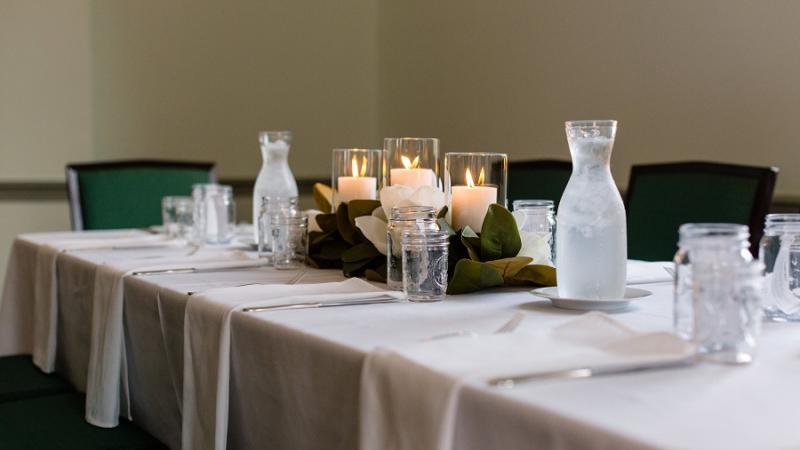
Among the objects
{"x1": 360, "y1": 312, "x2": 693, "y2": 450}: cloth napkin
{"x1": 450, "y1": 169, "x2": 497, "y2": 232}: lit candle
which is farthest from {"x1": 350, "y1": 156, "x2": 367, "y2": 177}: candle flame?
{"x1": 360, "y1": 312, "x2": 693, "y2": 450}: cloth napkin

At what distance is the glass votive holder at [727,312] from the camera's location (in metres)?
0.95

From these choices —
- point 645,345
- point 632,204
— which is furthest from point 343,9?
point 645,345

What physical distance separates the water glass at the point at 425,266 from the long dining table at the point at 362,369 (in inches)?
1.4

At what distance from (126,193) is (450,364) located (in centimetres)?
247

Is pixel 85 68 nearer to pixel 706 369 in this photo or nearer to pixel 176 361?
pixel 176 361

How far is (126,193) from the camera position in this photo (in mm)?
3229

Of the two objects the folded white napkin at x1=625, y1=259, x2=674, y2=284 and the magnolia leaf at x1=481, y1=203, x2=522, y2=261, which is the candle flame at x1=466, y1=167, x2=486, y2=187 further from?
the folded white napkin at x1=625, y1=259, x2=674, y2=284

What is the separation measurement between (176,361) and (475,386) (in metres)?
0.77

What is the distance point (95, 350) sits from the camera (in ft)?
5.77

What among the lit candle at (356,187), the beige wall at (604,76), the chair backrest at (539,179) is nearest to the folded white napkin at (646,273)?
the lit candle at (356,187)

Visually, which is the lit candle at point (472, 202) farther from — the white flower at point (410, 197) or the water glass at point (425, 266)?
the water glass at point (425, 266)

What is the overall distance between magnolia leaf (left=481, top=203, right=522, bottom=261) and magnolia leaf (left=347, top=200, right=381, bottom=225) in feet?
0.90

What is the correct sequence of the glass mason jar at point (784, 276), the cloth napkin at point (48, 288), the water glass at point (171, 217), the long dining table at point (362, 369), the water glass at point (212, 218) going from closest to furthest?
the long dining table at point (362, 369)
the glass mason jar at point (784, 276)
the cloth napkin at point (48, 288)
the water glass at point (212, 218)
the water glass at point (171, 217)

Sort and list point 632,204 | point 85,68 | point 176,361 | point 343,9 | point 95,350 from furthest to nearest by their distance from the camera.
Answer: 1. point 343,9
2. point 85,68
3. point 632,204
4. point 95,350
5. point 176,361
